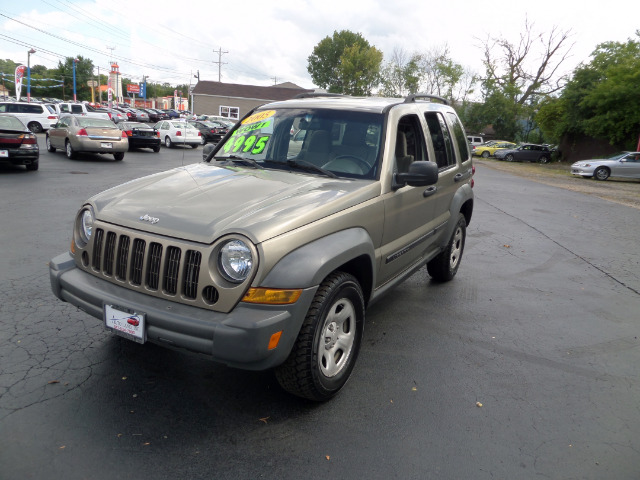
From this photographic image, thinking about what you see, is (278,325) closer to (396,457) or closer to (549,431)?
(396,457)

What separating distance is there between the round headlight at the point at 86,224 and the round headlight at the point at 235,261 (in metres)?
1.14

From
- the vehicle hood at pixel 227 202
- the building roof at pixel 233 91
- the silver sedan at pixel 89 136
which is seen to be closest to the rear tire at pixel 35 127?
the silver sedan at pixel 89 136

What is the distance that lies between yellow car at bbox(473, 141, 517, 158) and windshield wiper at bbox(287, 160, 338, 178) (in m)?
41.7

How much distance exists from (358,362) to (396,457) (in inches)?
45.0

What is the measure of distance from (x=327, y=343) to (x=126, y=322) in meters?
1.24

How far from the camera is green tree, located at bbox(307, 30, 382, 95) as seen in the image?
227 feet

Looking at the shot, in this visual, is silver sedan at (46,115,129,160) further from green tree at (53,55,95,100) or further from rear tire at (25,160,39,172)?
green tree at (53,55,95,100)

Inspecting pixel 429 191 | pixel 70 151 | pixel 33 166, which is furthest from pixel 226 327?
pixel 70 151

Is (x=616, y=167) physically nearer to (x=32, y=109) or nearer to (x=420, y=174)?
(x=420, y=174)

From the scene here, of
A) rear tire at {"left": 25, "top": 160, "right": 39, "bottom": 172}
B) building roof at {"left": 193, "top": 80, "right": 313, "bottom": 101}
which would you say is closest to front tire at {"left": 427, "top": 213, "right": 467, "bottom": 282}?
rear tire at {"left": 25, "top": 160, "right": 39, "bottom": 172}

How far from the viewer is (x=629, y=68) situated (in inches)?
1171

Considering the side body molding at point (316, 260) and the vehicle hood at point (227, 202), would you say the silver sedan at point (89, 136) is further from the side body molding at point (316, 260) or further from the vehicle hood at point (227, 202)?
the side body molding at point (316, 260)

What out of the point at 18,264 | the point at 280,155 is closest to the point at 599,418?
the point at 280,155

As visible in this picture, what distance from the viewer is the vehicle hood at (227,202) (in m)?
2.85
